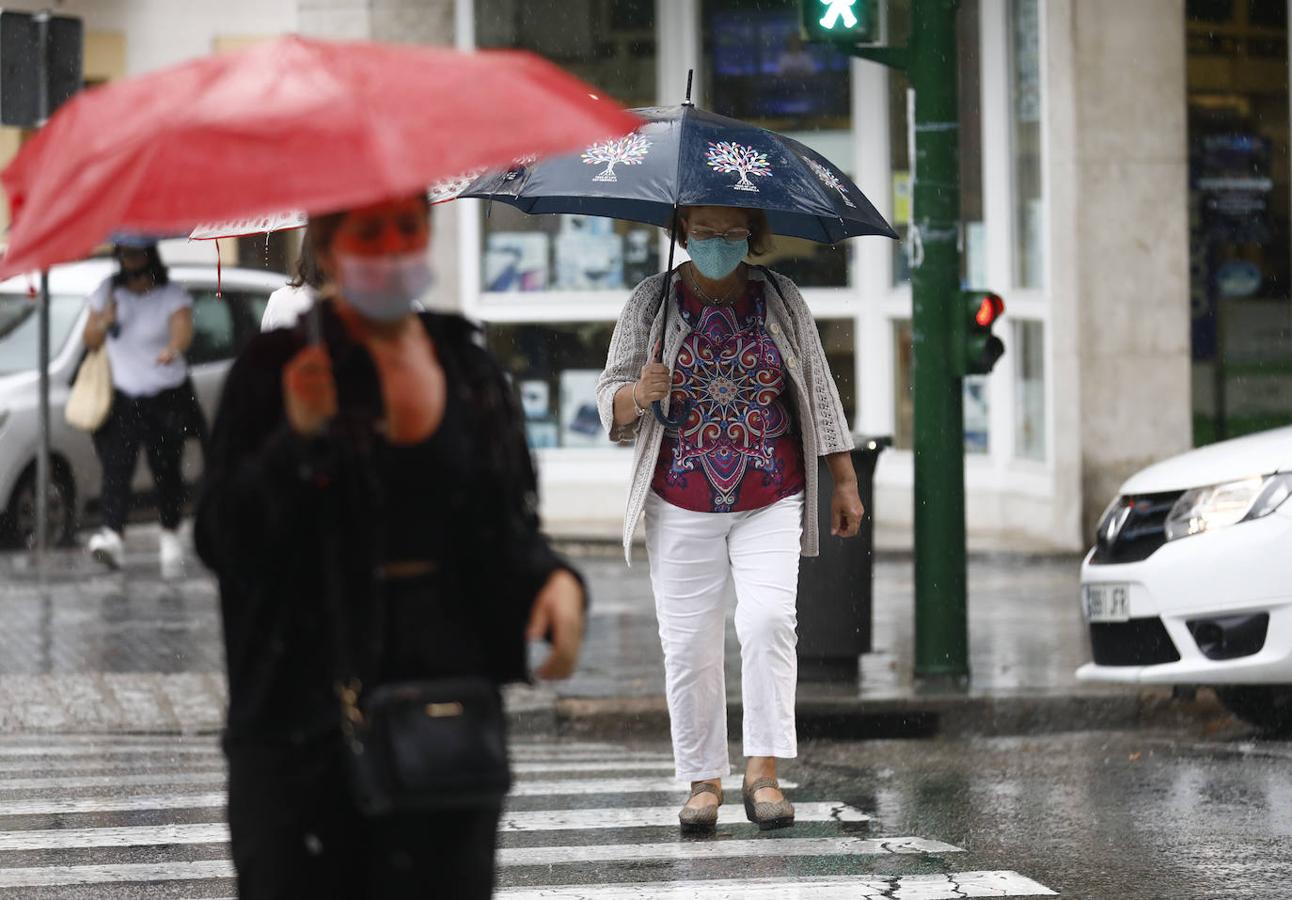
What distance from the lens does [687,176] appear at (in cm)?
646

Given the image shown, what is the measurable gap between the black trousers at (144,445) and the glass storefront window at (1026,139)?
527 centimetres

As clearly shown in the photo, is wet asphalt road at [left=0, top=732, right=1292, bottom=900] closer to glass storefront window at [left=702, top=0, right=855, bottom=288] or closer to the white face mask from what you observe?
the white face mask

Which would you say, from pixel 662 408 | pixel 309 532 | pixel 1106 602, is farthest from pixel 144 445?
pixel 309 532

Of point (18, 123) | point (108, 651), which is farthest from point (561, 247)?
point (108, 651)

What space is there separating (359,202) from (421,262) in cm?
33

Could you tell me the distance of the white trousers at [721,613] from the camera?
6.59 meters

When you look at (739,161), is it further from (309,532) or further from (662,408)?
(309,532)

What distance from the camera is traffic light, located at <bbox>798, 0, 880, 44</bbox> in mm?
9203

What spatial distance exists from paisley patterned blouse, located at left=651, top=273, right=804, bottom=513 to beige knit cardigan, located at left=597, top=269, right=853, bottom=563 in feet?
0.17

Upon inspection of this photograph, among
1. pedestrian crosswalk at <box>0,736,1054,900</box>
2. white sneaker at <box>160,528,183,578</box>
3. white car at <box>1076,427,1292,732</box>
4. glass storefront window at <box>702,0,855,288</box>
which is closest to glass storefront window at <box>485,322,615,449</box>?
glass storefront window at <box>702,0,855,288</box>

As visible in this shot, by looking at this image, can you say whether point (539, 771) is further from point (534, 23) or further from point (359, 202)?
point (534, 23)

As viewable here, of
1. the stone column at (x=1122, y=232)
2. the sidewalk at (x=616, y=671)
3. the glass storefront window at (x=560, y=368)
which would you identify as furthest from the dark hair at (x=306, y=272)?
A: the glass storefront window at (x=560, y=368)

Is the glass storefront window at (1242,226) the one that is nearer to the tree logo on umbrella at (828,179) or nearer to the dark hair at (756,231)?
the tree logo on umbrella at (828,179)

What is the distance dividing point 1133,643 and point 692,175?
3.12m
